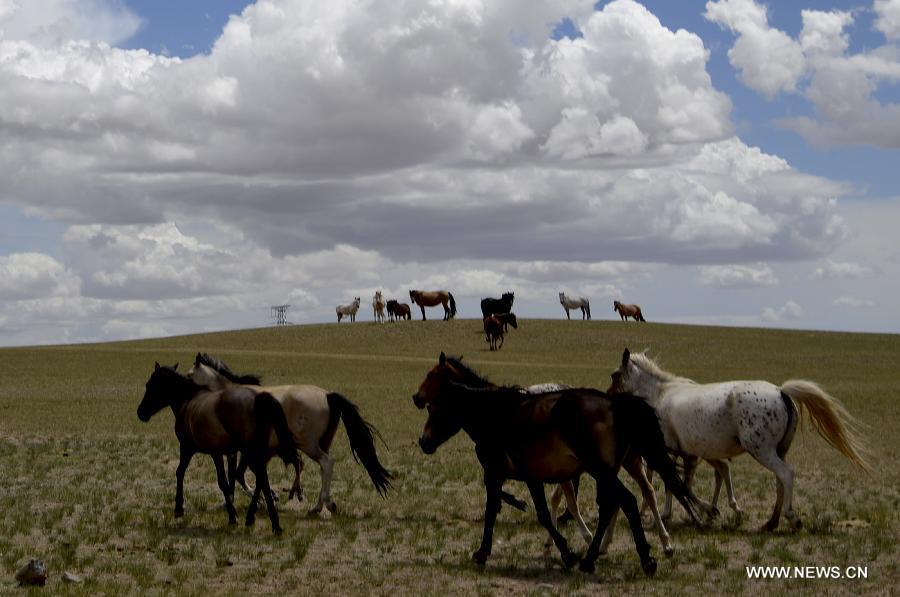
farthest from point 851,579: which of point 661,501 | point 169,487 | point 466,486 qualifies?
point 169,487

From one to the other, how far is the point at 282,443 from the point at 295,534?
Result: 114cm

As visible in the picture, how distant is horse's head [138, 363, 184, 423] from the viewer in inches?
609

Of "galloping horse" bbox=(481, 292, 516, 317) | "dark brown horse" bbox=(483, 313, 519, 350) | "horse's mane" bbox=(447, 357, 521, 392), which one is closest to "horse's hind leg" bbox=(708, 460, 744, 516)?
"horse's mane" bbox=(447, 357, 521, 392)

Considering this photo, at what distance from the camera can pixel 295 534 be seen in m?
13.1

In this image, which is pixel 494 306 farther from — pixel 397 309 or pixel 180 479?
pixel 180 479

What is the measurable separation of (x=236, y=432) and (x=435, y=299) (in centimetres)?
6020

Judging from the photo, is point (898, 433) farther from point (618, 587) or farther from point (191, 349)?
point (191, 349)

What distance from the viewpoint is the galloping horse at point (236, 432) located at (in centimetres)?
1346

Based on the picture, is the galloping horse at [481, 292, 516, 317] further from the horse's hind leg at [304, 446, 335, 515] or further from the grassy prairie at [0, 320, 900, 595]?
the horse's hind leg at [304, 446, 335, 515]

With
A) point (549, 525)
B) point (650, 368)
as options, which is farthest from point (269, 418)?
point (650, 368)

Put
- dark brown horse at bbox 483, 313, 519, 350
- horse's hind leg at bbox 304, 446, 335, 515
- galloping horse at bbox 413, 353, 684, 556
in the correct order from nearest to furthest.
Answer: galloping horse at bbox 413, 353, 684, 556, horse's hind leg at bbox 304, 446, 335, 515, dark brown horse at bbox 483, 313, 519, 350

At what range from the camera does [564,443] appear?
11.1m

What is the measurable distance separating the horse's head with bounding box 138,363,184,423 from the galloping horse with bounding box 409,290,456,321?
57362 millimetres

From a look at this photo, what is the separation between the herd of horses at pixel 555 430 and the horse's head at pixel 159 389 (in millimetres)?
17
